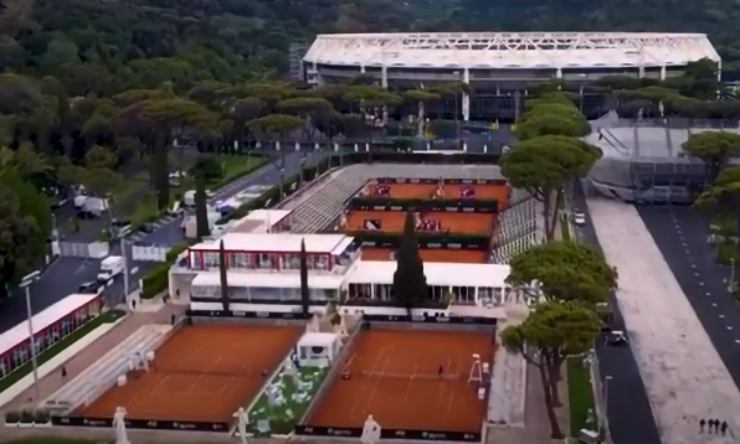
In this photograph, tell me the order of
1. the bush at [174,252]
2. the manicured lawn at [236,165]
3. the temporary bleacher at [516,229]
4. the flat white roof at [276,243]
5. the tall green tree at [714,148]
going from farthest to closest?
the manicured lawn at [236,165] → the tall green tree at [714,148] → the temporary bleacher at [516,229] → the bush at [174,252] → the flat white roof at [276,243]

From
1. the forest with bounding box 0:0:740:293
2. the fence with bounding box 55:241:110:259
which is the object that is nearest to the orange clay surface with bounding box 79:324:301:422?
the forest with bounding box 0:0:740:293

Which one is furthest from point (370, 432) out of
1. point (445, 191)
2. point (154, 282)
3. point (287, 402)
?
point (445, 191)

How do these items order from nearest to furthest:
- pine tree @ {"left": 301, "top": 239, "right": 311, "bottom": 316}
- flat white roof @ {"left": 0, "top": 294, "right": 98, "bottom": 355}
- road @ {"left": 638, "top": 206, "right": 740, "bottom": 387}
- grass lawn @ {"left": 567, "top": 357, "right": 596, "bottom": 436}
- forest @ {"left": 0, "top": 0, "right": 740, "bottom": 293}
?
grass lawn @ {"left": 567, "top": 357, "right": 596, "bottom": 436}, flat white roof @ {"left": 0, "top": 294, "right": 98, "bottom": 355}, road @ {"left": 638, "top": 206, "right": 740, "bottom": 387}, pine tree @ {"left": 301, "top": 239, "right": 311, "bottom": 316}, forest @ {"left": 0, "top": 0, "right": 740, "bottom": 293}

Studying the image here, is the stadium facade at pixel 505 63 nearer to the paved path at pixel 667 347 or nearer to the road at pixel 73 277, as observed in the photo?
the road at pixel 73 277

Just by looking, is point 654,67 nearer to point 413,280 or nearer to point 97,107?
point 97,107

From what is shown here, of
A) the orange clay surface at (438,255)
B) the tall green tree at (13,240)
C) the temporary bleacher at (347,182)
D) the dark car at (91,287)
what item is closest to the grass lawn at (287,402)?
the tall green tree at (13,240)

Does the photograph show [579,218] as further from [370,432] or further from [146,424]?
[146,424]

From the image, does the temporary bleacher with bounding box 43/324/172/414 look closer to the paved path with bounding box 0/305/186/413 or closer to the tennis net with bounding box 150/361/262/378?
the paved path with bounding box 0/305/186/413
